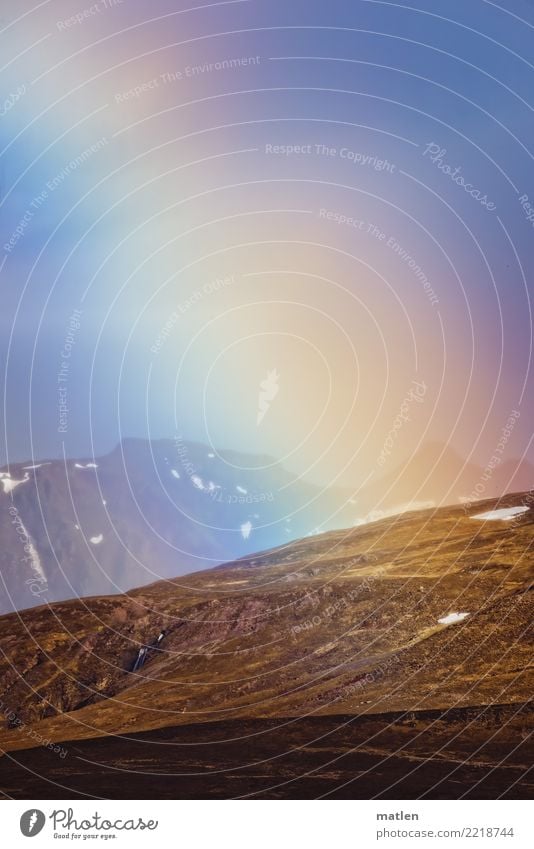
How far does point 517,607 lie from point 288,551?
186 feet

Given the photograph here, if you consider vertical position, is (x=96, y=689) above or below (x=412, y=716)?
above

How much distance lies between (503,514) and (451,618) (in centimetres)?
3479

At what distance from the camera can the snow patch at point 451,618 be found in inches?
3163

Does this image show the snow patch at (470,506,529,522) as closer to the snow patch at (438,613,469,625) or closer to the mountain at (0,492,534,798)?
the mountain at (0,492,534,798)

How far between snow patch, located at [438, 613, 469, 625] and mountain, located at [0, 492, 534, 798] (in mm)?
185

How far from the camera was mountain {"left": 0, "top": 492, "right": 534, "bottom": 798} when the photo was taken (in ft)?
180

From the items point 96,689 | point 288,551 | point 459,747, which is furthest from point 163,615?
point 459,747

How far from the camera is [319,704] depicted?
69.0 meters

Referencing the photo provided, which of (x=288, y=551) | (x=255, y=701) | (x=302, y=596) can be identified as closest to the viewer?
(x=255, y=701)

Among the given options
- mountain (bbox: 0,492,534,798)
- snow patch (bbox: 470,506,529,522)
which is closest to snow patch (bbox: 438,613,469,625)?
mountain (bbox: 0,492,534,798)

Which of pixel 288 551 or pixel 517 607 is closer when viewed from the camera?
pixel 517 607
